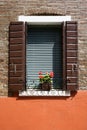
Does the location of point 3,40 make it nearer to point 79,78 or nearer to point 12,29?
point 12,29

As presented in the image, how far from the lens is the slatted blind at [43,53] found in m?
11.1

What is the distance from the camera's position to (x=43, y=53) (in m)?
11.2

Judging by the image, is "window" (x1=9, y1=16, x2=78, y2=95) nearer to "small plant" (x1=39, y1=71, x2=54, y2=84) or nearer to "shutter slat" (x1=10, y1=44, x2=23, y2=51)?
"shutter slat" (x1=10, y1=44, x2=23, y2=51)

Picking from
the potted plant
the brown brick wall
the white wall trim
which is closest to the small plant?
the potted plant

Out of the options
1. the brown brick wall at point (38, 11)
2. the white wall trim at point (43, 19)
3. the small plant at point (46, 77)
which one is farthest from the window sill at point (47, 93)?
the white wall trim at point (43, 19)

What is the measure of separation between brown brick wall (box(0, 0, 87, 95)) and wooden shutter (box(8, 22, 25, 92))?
0.16 metres

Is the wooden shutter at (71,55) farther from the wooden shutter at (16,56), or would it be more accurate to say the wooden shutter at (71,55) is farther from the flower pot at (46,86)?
the wooden shutter at (16,56)

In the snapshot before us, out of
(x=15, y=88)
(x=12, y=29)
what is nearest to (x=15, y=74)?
(x=15, y=88)

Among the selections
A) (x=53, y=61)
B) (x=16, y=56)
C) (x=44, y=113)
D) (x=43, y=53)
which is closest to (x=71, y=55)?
(x=53, y=61)

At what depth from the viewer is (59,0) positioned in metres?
11.2

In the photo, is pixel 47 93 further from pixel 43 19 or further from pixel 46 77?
pixel 43 19

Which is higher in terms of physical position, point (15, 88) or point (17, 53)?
point (17, 53)

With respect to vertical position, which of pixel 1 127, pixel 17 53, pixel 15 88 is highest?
pixel 17 53

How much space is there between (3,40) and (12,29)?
0.35 m
